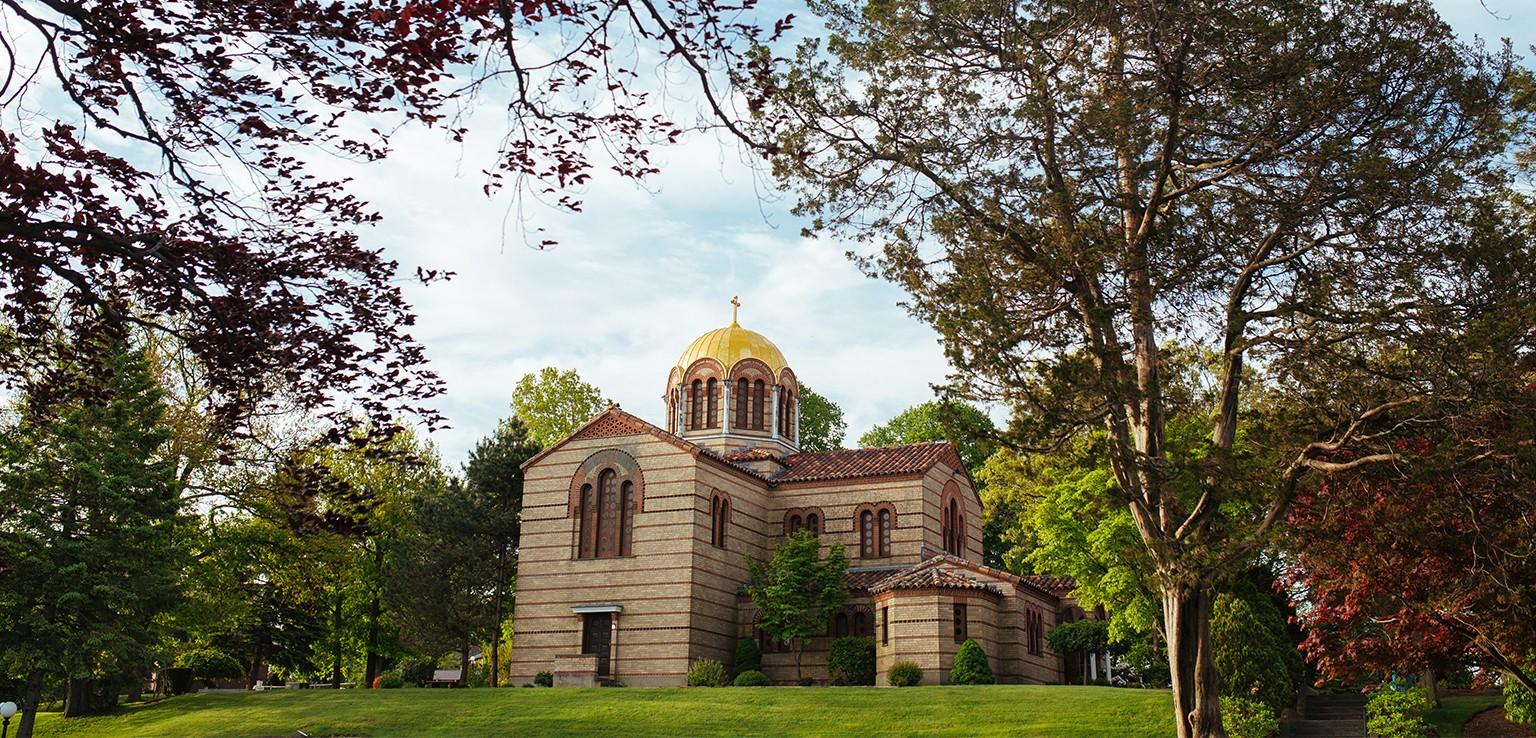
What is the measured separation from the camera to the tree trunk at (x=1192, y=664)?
54.6 feet

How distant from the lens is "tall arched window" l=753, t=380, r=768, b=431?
42812 mm

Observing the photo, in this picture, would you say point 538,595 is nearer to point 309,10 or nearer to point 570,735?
point 570,735

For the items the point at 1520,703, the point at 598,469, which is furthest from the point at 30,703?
the point at 1520,703

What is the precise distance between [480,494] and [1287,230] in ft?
99.0

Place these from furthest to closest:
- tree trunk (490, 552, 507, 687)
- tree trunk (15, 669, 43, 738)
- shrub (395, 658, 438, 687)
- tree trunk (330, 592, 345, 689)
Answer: tree trunk (330, 592, 345, 689), shrub (395, 658, 438, 687), tree trunk (490, 552, 507, 687), tree trunk (15, 669, 43, 738)

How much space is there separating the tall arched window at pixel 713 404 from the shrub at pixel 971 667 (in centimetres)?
1258

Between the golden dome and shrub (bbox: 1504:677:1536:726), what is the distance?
2449 centimetres

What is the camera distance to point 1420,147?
16.0 meters

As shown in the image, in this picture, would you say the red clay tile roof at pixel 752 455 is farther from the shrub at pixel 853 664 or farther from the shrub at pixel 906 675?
the shrub at pixel 906 675

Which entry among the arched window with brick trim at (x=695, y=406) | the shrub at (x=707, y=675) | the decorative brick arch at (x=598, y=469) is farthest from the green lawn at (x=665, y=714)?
the arched window with brick trim at (x=695, y=406)

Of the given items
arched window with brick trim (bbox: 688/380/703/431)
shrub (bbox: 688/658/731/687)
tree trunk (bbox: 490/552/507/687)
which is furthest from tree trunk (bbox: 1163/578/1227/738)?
arched window with brick trim (bbox: 688/380/703/431)

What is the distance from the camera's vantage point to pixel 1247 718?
2556cm

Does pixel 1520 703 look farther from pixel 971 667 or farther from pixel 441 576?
pixel 441 576

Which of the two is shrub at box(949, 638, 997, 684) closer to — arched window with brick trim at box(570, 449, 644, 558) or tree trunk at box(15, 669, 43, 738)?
arched window with brick trim at box(570, 449, 644, 558)
